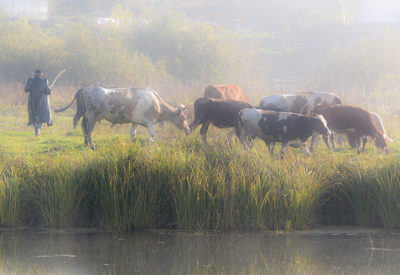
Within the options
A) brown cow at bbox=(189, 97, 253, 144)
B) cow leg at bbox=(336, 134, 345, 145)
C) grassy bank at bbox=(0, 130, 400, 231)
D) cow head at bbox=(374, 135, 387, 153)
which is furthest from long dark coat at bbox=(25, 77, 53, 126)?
cow head at bbox=(374, 135, 387, 153)

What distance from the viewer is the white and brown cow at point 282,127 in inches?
475

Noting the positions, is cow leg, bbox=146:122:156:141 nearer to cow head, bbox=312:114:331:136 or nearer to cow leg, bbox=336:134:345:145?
cow head, bbox=312:114:331:136

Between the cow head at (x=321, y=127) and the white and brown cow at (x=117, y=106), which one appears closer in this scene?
the cow head at (x=321, y=127)

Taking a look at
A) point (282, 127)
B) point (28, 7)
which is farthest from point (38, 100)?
point (28, 7)

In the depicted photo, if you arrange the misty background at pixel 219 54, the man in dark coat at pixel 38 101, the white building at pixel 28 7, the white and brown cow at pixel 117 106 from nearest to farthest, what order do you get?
the white and brown cow at pixel 117 106
the man in dark coat at pixel 38 101
the misty background at pixel 219 54
the white building at pixel 28 7

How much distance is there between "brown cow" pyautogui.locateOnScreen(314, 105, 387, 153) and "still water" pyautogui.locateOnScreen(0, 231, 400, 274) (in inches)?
244

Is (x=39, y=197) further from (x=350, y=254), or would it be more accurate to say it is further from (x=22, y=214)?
(x=350, y=254)

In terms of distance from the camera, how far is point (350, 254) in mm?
7227

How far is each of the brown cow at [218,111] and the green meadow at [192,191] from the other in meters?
4.73

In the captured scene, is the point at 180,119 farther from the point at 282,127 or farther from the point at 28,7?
the point at 28,7

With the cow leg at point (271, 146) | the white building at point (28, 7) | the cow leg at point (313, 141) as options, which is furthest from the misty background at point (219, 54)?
the cow leg at point (271, 146)

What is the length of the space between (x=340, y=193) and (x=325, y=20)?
69.9 meters

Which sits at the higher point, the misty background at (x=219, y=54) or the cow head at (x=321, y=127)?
the misty background at (x=219, y=54)

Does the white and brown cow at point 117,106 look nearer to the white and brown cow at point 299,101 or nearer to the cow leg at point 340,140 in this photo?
the white and brown cow at point 299,101
